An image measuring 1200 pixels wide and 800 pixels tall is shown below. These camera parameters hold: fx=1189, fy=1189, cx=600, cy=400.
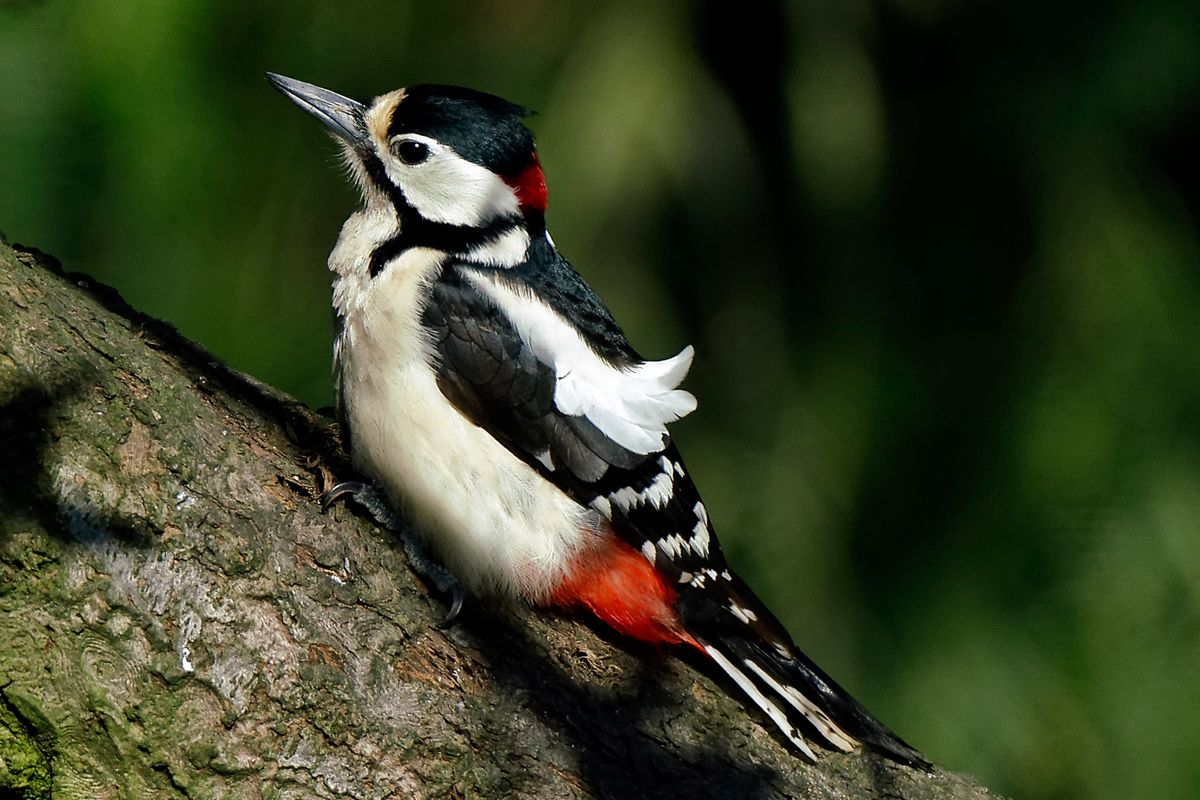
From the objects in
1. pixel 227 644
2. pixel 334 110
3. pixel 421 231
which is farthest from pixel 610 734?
pixel 334 110

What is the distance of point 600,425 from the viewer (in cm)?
215

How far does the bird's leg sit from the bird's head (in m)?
0.62

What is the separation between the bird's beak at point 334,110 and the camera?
2.38 meters

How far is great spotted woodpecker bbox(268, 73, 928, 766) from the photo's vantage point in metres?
2.02

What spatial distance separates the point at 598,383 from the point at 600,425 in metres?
0.08

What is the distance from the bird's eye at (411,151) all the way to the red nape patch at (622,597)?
82 cm

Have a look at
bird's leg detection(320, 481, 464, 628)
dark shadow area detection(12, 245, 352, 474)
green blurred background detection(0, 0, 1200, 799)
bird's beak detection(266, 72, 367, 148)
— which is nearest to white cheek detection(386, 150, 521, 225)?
bird's beak detection(266, 72, 367, 148)

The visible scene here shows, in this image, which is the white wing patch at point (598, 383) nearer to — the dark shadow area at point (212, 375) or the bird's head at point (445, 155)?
the bird's head at point (445, 155)

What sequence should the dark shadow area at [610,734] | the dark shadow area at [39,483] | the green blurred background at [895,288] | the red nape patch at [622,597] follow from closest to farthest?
1. the dark shadow area at [39,483]
2. the dark shadow area at [610,734]
3. the red nape patch at [622,597]
4. the green blurred background at [895,288]

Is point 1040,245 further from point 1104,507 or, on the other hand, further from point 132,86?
point 132,86

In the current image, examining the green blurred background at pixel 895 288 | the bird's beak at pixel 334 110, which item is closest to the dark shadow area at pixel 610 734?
the bird's beak at pixel 334 110

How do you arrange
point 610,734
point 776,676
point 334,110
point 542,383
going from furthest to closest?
1. point 334,110
2. point 542,383
3. point 776,676
4. point 610,734

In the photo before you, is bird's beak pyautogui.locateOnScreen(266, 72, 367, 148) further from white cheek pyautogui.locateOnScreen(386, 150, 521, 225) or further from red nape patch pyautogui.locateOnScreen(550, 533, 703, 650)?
red nape patch pyautogui.locateOnScreen(550, 533, 703, 650)

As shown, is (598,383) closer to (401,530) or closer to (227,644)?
(401,530)
